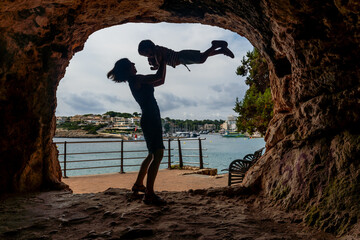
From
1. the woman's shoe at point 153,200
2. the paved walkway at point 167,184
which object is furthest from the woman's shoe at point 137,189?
the paved walkway at point 167,184

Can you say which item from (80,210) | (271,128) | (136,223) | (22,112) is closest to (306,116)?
(271,128)

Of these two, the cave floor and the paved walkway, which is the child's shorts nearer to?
the cave floor

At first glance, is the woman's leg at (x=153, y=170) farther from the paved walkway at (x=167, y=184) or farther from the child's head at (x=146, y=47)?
the paved walkway at (x=167, y=184)

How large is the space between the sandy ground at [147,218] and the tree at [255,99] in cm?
515

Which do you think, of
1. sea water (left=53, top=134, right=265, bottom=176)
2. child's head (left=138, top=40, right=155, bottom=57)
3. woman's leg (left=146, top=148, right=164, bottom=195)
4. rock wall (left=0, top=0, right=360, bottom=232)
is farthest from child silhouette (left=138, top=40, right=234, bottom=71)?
sea water (left=53, top=134, right=265, bottom=176)

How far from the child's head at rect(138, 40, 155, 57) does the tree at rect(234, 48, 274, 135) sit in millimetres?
5471

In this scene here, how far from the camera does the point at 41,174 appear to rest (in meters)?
3.84

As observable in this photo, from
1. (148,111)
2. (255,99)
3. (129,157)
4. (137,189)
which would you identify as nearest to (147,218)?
(137,189)

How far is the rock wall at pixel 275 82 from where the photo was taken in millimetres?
2195

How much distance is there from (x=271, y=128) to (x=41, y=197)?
3537 mm

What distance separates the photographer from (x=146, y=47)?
3182 mm

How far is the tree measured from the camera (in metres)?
7.82

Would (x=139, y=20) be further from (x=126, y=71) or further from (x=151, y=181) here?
(x=151, y=181)

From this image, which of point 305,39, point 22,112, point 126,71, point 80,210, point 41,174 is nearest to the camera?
point 305,39
